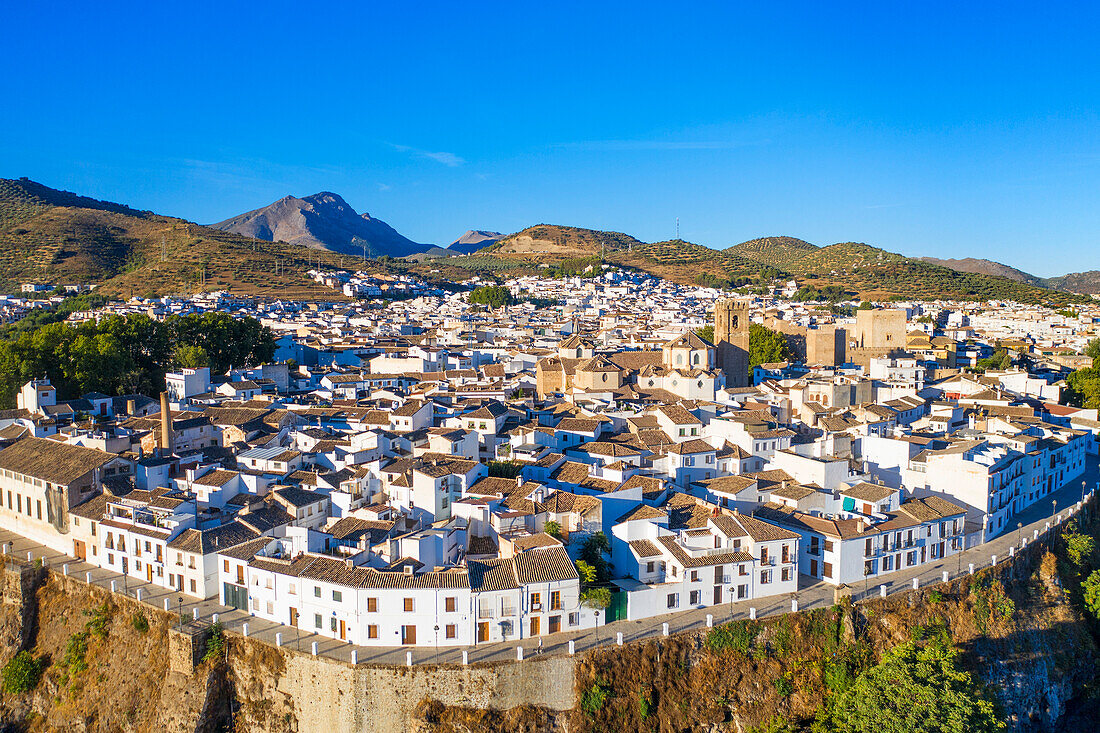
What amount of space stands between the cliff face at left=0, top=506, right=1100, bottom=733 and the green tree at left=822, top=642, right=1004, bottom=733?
3.26ft

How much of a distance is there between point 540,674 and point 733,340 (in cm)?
2863

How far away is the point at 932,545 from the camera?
19828mm

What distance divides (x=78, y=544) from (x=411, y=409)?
1005cm

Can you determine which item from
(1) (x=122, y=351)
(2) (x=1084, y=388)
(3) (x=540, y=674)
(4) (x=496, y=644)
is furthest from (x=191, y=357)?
(2) (x=1084, y=388)

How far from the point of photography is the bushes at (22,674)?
59.4ft

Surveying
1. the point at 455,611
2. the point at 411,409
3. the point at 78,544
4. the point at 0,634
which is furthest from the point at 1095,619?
the point at 0,634

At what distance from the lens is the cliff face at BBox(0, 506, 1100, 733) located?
47.7ft

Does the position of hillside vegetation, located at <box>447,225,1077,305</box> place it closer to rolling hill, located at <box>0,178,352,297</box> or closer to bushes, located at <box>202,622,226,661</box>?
rolling hill, located at <box>0,178,352,297</box>

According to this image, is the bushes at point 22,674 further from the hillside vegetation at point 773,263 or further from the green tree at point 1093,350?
the hillside vegetation at point 773,263

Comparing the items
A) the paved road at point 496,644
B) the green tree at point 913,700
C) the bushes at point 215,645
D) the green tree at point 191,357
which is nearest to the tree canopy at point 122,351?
the green tree at point 191,357

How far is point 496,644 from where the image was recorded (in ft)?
50.0

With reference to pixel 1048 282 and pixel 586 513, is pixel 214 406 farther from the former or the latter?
pixel 1048 282

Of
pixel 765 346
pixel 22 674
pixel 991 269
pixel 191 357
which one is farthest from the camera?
pixel 991 269

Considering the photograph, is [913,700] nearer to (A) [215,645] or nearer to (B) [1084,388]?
(A) [215,645]
